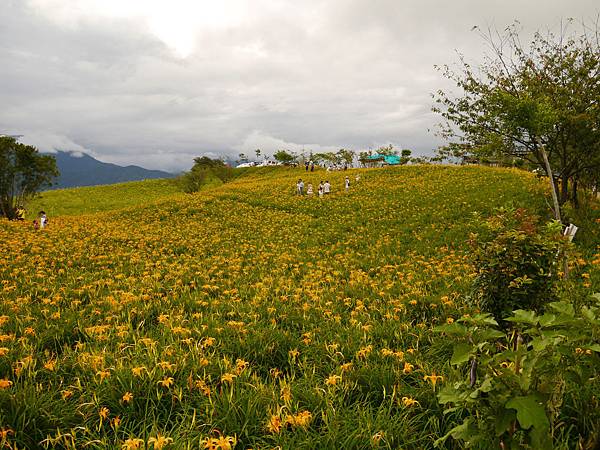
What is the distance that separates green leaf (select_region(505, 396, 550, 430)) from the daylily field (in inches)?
56.7

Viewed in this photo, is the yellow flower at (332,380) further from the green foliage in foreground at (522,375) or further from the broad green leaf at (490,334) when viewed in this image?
the broad green leaf at (490,334)

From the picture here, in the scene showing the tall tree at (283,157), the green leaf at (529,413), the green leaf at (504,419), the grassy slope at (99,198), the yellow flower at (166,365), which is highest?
the tall tree at (283,157)

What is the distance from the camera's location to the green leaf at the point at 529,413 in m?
1.53

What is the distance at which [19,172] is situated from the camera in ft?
77.7

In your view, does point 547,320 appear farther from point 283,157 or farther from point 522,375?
point 283,157

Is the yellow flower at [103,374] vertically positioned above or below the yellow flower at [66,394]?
above

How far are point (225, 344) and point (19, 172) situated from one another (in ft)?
88.0

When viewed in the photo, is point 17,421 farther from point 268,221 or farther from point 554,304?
point 268,221

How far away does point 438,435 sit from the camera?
301cm

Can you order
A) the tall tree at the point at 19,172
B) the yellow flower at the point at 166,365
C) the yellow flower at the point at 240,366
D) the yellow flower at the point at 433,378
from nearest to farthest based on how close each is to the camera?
the yellow flower at the point at 433,378, the yellow flower at the point at 166,365, the yellow flower at the point at 240,366, the tall tree at the point at 19,172

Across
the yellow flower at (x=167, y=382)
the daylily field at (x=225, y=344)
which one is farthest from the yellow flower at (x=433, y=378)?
the yellow flower at (x=167, y=382)

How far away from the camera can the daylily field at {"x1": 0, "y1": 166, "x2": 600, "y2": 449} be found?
121 inches

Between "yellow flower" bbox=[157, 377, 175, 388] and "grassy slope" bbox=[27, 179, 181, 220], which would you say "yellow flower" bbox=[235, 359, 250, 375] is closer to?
"yellow flower" bbox=[157, 377, 175, 388]

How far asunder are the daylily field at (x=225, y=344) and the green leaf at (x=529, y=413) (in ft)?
4.73
